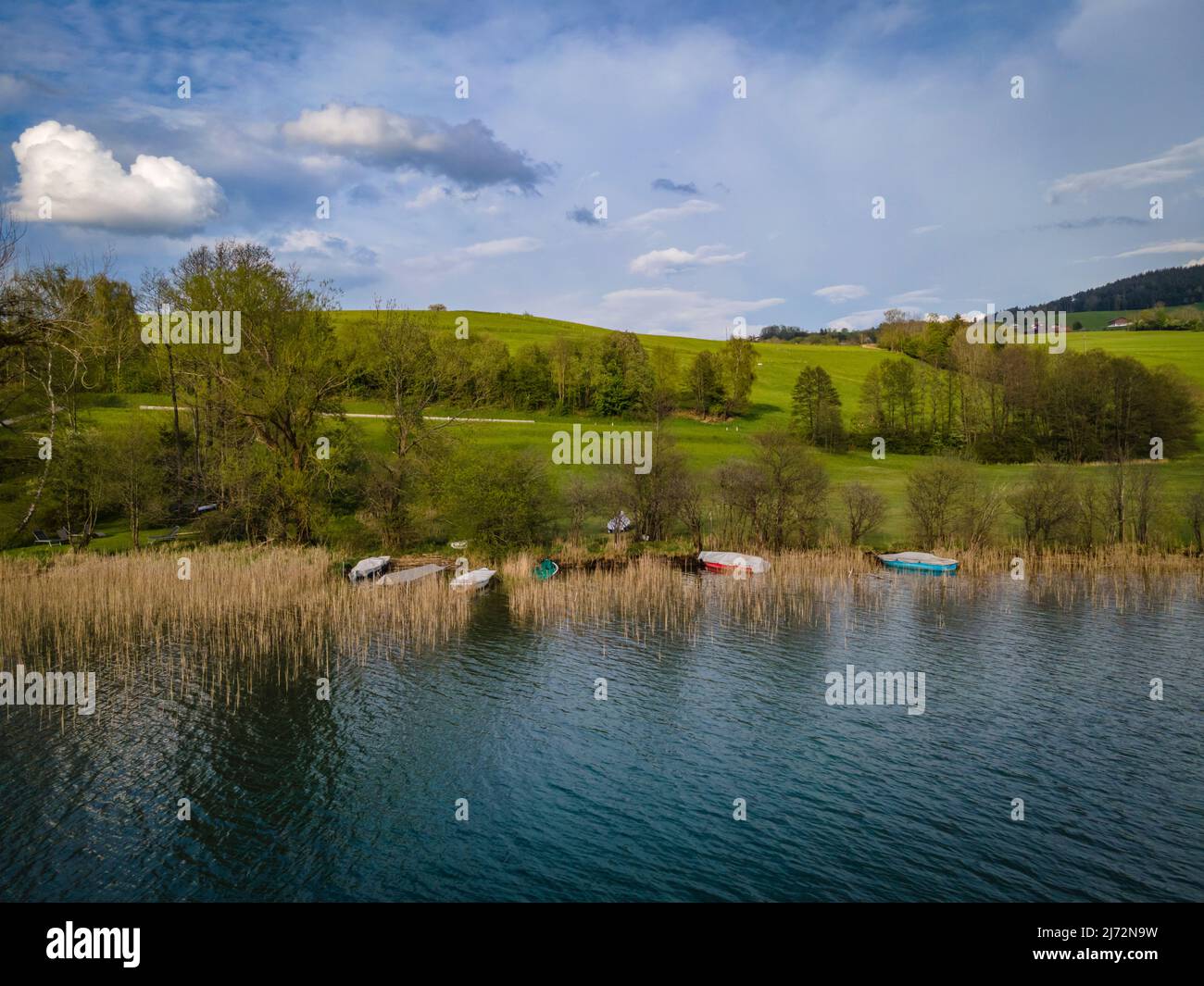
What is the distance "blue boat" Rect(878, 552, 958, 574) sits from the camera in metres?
40.9

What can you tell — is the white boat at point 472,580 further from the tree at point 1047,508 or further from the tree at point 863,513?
the tree at point 1047,508

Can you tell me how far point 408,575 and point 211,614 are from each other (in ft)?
30.2

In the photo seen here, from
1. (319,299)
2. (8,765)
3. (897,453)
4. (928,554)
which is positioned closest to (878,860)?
(8,765)

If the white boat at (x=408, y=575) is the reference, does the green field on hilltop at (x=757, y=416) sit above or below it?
above

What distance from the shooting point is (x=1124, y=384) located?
7519 cm

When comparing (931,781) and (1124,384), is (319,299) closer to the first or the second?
(931,781)

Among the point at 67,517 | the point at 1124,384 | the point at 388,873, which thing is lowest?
the point at 388,873

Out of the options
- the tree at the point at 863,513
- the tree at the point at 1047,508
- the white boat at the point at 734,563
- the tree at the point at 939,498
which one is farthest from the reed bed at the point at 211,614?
the tree at the point at 1047,508

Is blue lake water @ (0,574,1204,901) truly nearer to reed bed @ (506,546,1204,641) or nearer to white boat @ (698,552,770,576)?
reed bed @ (506,546,1204,641)

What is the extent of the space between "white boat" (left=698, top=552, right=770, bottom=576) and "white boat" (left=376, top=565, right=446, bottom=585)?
14402 millimetres

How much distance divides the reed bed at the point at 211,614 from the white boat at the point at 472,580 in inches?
30.2

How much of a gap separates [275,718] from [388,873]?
8689 mm

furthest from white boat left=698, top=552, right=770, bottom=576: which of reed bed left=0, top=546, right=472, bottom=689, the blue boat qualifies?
reed bed left=0, top=546, right=472, bottom=689

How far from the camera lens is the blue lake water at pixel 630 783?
1352 centimetres
